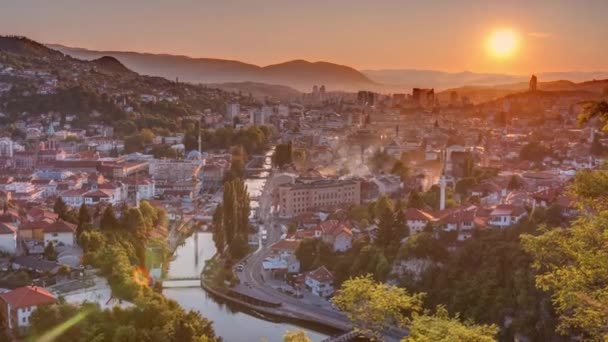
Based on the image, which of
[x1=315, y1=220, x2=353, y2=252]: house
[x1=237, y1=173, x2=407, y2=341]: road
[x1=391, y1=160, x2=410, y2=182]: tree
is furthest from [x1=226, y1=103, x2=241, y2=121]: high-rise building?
[x1=315, y1=220, x2=353, y2=252]: house

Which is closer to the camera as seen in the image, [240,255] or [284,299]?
[284,299]

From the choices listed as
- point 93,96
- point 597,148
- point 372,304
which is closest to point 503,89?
point 93,96

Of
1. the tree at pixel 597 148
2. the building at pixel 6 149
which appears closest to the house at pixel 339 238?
the tree at pixel 597 148

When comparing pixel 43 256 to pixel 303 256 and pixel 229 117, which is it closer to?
pixel 303 256

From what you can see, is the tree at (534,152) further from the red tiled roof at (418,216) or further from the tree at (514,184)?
the red tiled roof at (418,216)

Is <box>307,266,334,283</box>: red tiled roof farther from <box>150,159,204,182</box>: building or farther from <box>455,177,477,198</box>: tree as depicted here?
<box>150,159,204,182</box>: building

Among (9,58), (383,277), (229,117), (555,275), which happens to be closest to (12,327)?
(383,277)

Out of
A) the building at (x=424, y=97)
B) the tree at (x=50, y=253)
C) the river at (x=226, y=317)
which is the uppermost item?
the building at (x=424, y=97)
